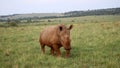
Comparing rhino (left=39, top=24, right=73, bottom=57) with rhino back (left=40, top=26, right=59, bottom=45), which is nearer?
rhino (left=39, top=24, right=73, bottom=57)

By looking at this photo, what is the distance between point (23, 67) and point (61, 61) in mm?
1737

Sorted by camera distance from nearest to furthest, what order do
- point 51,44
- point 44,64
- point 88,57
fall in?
point 44,64, point 88,57, point 51,44

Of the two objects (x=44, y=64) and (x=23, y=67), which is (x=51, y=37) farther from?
(x=23, y=67)

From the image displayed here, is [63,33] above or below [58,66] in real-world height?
above

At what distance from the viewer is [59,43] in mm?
10727

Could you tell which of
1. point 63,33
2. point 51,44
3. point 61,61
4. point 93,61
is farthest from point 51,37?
point 93,61

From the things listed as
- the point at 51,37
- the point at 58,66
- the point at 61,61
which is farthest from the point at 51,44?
the point at 58,66

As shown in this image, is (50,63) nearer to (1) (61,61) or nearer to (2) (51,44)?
(1) (61,61)

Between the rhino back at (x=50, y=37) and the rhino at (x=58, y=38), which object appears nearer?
the rhino at (x=58, y=38)

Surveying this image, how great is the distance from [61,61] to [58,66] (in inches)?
29.1

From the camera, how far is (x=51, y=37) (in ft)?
37.1

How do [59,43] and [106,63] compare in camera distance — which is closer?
[106,63]

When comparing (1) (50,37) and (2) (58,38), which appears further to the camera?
(1) (50,37)

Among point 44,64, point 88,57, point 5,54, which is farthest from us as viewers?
point 5,54
